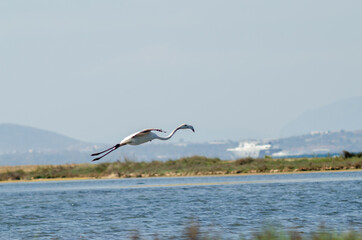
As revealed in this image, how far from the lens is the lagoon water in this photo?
2786cm

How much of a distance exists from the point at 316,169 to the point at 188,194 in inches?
1003

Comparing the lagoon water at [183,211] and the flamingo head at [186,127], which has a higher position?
the flamingo head at [186,127]

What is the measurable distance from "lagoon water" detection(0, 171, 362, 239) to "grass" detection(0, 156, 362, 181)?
17586mm

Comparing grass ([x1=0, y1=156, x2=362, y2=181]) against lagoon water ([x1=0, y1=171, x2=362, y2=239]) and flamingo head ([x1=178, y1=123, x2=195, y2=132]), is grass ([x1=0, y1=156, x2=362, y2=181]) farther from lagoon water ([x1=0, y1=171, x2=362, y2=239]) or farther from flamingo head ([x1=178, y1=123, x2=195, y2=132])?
flamingo head ([x1=178, y1=123, x2=195, y2=132])

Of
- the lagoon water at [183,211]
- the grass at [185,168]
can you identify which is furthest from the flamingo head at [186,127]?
the grass at [185,168]

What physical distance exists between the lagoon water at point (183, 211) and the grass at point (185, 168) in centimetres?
1759

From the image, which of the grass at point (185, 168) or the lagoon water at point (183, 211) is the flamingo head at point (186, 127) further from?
the grass at point (185, 168)

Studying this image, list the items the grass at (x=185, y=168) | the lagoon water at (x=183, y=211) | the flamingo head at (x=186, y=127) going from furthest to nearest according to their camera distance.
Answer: the grass at (x=185, y=168) < the lagoon water at (x=183, y=211) < the flamingo head at (x=186, y=127)

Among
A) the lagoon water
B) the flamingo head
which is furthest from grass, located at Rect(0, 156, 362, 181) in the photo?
the flamingo head

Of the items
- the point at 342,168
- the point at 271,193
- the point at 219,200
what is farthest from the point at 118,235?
the point at 342,168

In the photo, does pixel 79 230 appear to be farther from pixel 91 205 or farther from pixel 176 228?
pixel 91 205

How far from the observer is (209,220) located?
31.0 meters

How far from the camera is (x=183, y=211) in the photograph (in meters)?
35.8

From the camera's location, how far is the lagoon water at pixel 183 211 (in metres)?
27.9
